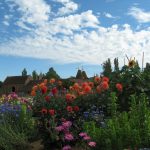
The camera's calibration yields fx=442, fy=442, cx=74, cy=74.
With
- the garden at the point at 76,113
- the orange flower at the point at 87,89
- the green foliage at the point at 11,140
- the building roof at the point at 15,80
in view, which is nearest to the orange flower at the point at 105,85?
the garden at the point at 76,113

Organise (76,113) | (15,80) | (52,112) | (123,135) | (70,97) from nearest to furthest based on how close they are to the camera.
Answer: (123,135), (52,112), (76,113), (70,97), (15,80)

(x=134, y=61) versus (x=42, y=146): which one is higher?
(x=134, y=61)

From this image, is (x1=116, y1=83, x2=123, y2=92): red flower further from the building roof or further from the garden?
the building roof

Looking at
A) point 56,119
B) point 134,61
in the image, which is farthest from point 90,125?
point 134,61

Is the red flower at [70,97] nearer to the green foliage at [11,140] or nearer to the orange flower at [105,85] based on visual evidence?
the orange flower at [105,85]

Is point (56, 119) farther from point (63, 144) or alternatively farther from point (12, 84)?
point (12, 84)

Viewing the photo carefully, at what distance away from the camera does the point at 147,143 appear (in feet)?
21.8

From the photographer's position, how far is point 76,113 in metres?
9.36

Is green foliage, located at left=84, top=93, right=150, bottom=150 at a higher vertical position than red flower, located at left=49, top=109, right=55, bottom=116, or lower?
lower

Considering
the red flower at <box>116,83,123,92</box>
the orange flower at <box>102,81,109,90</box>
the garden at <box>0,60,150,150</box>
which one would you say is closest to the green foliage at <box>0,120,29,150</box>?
the garden at <box>0,60,150,150</box>

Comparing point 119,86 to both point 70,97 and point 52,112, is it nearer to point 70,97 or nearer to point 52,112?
point 70,97

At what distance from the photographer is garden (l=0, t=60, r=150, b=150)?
7.71 metres

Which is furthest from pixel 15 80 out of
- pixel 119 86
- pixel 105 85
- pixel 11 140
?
pixel 11 140

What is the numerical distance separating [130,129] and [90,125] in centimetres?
99
